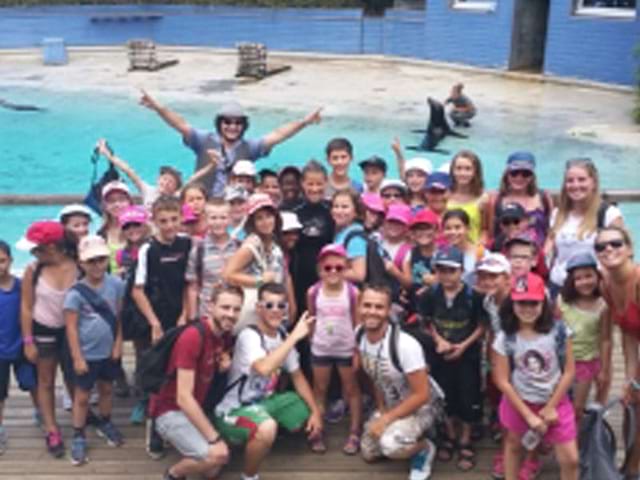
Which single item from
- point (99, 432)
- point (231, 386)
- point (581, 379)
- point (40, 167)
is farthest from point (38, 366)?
point (40, 167)

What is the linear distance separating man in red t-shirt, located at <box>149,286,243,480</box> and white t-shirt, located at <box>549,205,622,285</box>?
1.78 m

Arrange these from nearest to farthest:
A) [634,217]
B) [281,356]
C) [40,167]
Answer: [281,356] < [634,217] < [40,167]

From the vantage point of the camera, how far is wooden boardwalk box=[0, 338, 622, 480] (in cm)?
378

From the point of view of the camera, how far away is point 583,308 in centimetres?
366

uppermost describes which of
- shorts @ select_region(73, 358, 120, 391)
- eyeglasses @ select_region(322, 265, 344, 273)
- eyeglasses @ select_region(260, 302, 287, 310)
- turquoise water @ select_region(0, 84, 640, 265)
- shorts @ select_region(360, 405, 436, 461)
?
eyeglasses @ select_region(322, 265, 344, 273)

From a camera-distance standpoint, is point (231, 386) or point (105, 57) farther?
point (105, 57)

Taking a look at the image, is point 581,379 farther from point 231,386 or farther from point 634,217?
point 634,217

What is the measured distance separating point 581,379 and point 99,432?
260 centimetres

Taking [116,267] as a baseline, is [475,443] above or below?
below

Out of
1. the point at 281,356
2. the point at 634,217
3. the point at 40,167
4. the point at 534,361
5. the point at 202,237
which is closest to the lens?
the point at 534,361

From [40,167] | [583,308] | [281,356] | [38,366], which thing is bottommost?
[40,167]

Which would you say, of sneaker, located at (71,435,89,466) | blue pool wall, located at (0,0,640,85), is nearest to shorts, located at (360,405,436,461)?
sneaker, located at (71,435,89,466)

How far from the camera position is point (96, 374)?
3982 mm

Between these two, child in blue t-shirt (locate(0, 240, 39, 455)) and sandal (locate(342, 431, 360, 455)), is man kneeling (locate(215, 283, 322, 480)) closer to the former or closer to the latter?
sandal (locate(342, 431, 360, 455))
